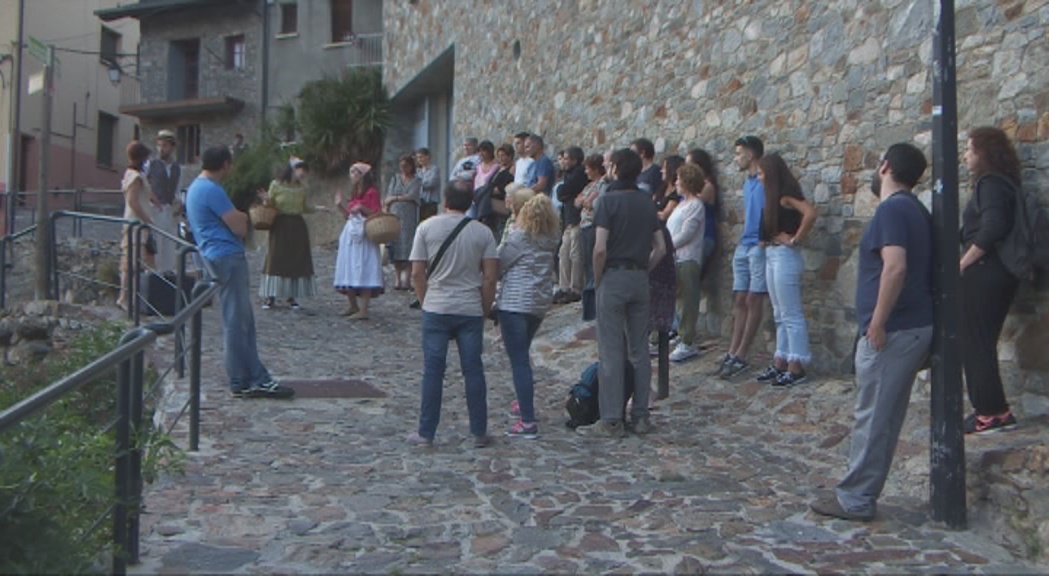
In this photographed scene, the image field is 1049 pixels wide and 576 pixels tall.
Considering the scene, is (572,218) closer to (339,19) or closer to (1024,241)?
(1024,241)

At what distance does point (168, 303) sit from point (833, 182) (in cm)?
605

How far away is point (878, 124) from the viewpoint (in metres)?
7.48

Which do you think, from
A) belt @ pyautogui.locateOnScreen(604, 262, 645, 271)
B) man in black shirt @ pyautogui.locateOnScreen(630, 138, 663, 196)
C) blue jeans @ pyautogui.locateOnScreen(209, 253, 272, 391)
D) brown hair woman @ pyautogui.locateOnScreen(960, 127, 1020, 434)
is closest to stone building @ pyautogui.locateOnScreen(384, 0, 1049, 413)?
brown hair woman @ pyautogui.locateOnScreen(960, 127, 1020, 434)

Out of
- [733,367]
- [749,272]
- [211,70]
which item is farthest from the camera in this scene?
[211,70]

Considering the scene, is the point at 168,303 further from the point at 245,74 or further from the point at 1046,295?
the point at 245,74

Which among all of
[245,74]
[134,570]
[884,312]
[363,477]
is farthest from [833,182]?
[245,74]

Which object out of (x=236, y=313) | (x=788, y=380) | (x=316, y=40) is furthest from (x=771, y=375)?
(x=316, y=40)

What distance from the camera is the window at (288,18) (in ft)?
103

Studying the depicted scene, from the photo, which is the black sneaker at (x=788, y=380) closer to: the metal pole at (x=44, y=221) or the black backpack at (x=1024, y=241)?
the black backpack at (x=1024, y=241)

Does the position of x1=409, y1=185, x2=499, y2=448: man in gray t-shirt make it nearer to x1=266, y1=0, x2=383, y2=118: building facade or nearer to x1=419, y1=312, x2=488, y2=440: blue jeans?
x1=419, y1=312, x2=488, y2=440: blue jeans

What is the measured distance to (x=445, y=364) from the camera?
21.3 ft

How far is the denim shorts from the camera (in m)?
8.06

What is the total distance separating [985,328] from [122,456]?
13.9 ft

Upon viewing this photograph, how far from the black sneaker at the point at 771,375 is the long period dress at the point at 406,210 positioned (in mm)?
6635
